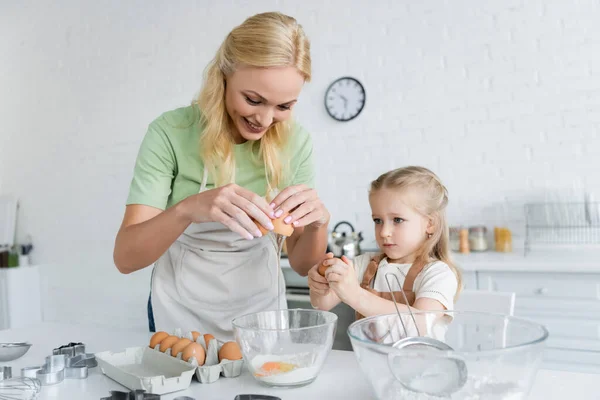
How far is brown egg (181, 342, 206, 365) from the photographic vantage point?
107 centimetres

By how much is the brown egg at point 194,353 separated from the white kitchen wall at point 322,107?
2480 millimetres

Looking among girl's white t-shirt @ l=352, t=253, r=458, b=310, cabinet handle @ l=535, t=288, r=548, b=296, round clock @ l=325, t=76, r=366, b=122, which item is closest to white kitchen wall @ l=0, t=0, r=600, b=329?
round clock @ l=325, t=76, r=366, b=122

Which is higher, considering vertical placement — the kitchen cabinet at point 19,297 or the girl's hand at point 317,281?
the girl's hand at point 317,281

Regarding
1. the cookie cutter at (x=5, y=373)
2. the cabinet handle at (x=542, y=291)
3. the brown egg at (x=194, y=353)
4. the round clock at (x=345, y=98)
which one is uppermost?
the round clock at (x=345, y=98)

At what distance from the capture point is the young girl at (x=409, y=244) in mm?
1511

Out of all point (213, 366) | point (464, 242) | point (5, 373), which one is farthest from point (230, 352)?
point (464, 242)

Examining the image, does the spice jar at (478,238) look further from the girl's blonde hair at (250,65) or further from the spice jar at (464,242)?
the girl's blonde hair at (250,65)

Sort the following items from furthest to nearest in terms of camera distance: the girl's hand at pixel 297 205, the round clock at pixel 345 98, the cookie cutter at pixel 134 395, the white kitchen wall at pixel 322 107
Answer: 1. the round clock at pixel 345 98
2. the white kitchen wall at pixel 322 107
3. the girl's hand at pixel 297 205
4. the cookie cutter at pixel 134 395

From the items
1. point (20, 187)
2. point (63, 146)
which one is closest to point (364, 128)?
point (63, 146)

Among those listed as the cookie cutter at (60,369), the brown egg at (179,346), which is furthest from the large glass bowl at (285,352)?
the cookie cutter at (60,369)

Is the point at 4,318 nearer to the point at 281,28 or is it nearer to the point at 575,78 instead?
the point at 281,28

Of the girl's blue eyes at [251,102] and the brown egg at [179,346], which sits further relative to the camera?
the girl's blue eyes at [251,102]

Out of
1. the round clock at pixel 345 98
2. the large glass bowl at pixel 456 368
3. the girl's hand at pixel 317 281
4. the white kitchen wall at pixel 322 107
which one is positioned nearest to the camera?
the large glass bowl at pixel 456 368

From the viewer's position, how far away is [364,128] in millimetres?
3539
